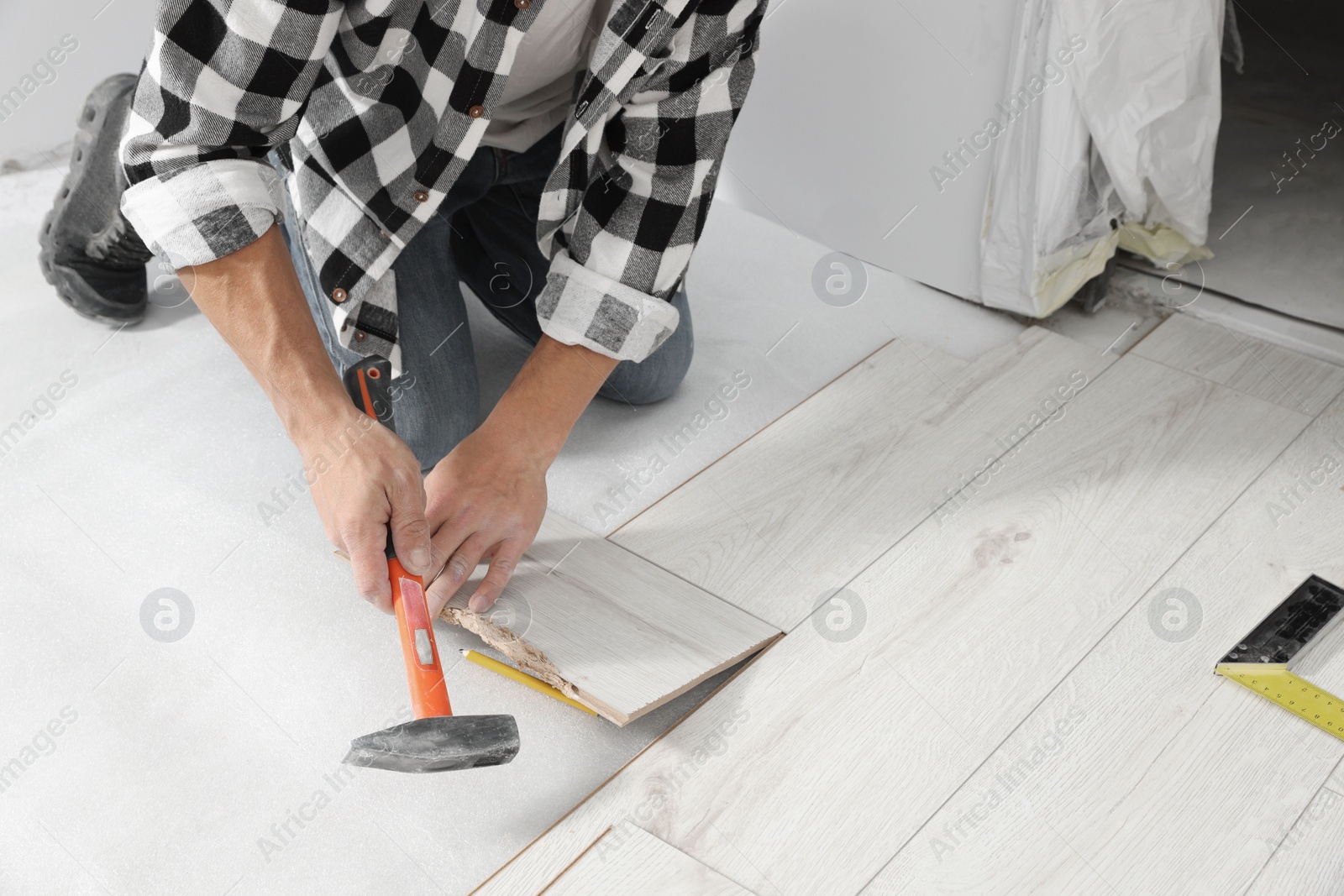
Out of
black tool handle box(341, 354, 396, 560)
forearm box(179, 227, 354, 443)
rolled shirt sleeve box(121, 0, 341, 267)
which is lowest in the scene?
black tool handle box(341, 354, 396, 560)

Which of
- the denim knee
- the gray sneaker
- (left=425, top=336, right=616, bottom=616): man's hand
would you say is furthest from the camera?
the gray sneaker

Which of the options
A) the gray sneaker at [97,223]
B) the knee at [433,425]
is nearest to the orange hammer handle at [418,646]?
the knee at [433,425]

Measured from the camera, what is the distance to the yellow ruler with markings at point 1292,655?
1.29 metres

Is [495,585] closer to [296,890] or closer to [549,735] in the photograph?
[549,735]

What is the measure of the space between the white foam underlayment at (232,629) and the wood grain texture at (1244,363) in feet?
0.96

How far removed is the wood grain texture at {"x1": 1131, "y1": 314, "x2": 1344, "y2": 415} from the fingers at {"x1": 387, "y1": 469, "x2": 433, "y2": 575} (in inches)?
54.8

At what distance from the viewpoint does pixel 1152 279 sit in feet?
6.86

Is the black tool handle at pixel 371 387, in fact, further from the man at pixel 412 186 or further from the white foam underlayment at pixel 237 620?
the white foam underlayment at pixel 237 620

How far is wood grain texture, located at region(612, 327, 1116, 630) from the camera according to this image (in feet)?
4.95

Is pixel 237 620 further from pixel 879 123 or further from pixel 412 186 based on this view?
pixel 879 123

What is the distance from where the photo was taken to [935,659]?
1.36 m

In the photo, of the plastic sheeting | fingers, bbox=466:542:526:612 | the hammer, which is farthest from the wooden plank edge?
the plastic sheeting

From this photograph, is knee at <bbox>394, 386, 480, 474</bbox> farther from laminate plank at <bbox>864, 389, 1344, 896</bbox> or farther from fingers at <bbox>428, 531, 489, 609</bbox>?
laminate plank at <bbox>864, 389, 1344, 896</bbox>

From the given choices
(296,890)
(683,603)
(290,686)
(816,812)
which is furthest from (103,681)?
(816,812)
